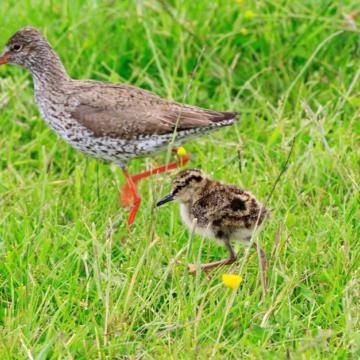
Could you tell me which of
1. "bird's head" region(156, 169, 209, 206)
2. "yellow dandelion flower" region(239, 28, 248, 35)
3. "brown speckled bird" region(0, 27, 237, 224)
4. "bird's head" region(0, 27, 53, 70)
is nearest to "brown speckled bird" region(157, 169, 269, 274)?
"bird's head" region(156, 169, 209, 206)

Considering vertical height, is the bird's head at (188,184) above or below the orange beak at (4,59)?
below

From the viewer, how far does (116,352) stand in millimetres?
5496

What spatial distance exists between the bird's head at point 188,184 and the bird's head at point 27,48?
200 centimetres

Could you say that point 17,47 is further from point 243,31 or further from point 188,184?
point 188,184

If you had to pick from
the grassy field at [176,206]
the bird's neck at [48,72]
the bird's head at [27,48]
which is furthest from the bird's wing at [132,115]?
the bird's head at [27,48]

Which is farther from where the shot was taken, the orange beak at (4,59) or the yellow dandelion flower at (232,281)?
the orange beak at (4,59)

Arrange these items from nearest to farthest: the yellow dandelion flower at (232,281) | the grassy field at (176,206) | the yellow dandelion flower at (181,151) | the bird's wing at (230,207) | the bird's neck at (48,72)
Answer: the yellow dandelion flower at (232,281)
the grassy field at (176,206)
the bird's wing at (230,207)
the yellow dandelion flower at (181,151)
the bird's neck at (48,72)

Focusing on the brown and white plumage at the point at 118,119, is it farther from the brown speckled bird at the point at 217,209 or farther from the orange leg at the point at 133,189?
the brown speckled bird at the point at 217,209

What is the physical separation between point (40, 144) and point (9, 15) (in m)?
1.70

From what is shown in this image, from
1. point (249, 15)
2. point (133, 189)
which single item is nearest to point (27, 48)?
point (133, 189)

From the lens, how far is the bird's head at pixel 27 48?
7918 mm

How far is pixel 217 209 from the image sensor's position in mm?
6242

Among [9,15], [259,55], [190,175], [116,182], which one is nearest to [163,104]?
[116,182]

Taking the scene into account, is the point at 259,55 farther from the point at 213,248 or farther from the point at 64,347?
the point at 64,347
